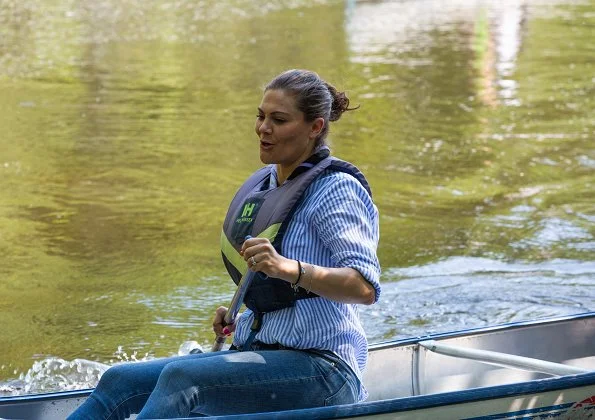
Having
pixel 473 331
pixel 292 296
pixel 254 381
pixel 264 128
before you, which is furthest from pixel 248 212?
pixel 473 331

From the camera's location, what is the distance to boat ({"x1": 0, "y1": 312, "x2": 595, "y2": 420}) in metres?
3.86

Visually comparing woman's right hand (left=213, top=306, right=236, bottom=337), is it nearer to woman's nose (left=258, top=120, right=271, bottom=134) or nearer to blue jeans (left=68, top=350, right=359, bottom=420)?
blue jeans (left=68, top=350, right=359, bottom=420)

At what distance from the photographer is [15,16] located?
23.0 meters

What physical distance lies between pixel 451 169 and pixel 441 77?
5571 mm

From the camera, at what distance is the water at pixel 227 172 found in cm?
740

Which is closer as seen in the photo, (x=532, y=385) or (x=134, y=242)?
(x=532, y=385)

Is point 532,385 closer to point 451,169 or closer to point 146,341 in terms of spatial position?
point 146,341

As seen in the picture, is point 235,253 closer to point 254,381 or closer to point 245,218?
point 245,218

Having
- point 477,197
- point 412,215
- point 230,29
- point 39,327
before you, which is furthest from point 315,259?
point 230,29

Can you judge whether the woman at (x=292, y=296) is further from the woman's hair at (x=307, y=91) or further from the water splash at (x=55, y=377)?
the water splash at (x=55, y=377)

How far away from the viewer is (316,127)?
3.91 metres

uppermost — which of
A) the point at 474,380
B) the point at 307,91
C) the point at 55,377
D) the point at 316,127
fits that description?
the point at 307,91

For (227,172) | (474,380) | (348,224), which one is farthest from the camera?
(227,172)

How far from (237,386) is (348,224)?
2.05 ft
